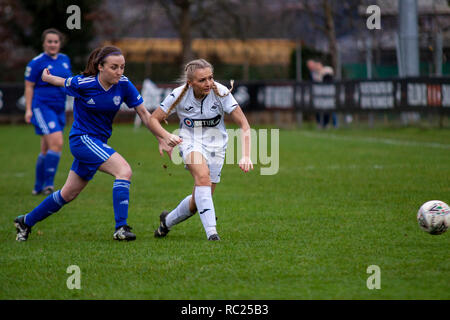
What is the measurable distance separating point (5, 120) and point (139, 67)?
604cm

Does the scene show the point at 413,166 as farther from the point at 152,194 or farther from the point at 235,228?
the point at 235,228

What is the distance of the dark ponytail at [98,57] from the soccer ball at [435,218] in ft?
9.88

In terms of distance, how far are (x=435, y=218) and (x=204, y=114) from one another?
2.17 meters

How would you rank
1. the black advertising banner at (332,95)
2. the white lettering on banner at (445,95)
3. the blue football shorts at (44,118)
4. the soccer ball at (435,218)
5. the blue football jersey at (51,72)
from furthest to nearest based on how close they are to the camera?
1. the black advertising banner at (332,95)
2. the white lettering on banner at (445,95)
3. the blue football shorts at (44,118)
4. the blue football jersey at (51,72)
5. the soccer ball at (435,218)

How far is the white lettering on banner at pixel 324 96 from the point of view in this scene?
2225 cm

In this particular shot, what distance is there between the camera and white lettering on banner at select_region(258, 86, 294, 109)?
23484 millimetres

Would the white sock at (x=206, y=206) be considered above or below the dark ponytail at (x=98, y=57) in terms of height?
below

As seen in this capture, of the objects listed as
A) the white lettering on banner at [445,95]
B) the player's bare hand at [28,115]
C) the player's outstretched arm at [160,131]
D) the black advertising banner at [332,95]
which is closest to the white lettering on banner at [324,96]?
the black advertising banner at [332,95]

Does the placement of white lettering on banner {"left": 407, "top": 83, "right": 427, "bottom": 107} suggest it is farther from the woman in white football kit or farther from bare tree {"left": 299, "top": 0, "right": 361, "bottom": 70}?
the woman in white football kit

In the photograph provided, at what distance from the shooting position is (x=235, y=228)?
730 cm

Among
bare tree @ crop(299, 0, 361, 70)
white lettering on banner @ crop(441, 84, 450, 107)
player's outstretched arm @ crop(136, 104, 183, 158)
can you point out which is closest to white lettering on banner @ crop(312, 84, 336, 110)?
white lettering on banner @ crop(441, 84, 450, 107)

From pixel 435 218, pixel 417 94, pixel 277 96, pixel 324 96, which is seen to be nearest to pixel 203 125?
pixel 435 218

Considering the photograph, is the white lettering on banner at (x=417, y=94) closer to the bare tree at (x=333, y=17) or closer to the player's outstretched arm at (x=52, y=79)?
the bare tree at (x=333, y=17)
